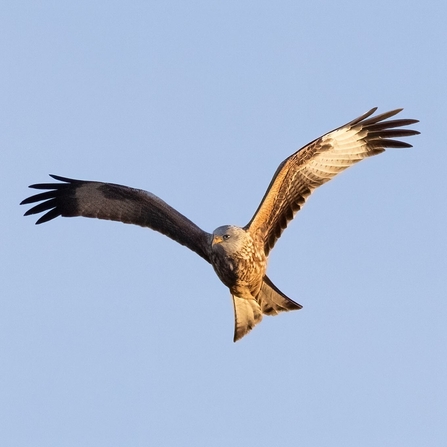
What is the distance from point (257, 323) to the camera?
34.6ft

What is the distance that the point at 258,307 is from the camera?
10547mm

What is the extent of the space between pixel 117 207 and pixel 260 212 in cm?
203

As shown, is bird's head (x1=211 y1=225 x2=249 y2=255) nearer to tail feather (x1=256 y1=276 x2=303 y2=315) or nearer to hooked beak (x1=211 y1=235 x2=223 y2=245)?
hooked beak (x1=211 y1=235 x2=223 y2=245)

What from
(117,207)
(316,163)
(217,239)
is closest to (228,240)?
(217,239)

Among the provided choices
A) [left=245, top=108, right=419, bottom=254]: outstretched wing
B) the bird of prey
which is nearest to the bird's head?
the bird of prey

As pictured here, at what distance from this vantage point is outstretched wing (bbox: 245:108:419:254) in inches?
406

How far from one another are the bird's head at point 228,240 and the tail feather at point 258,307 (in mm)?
848

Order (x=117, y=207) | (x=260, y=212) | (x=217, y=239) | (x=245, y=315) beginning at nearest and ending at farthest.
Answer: (x=217, y=239) → (x=260, y=212) → (x=245, y=315) → (x=117, y=207)

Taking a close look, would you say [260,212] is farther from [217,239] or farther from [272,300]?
[272,300]

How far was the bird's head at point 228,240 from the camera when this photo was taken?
32.1 ft

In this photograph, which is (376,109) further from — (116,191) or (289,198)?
(116,191)

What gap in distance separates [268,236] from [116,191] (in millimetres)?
2060

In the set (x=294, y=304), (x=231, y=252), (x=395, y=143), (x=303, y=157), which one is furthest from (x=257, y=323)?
(x=395, y=143)

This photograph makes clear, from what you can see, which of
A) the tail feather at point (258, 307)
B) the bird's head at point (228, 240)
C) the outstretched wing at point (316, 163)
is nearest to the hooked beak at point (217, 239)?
the bird's head at point (228, 240)
